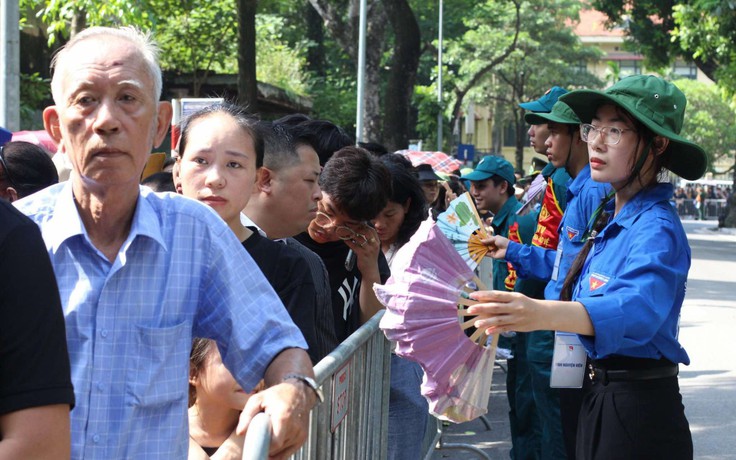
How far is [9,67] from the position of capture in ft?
28.7

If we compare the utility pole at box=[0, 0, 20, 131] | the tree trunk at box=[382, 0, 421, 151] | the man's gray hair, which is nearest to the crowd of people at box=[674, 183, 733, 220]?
the tree trunk at box=[382, 0, 421, 151]

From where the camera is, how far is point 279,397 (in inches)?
88.9

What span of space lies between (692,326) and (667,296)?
10.9m

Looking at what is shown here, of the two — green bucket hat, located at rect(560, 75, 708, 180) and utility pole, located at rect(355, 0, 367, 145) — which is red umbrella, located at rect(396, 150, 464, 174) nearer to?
utility pole, located at rect(355, 0, 367, 145)

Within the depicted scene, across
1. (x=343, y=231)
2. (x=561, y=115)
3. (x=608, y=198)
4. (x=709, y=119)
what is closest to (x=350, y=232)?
(x=343, y=231)

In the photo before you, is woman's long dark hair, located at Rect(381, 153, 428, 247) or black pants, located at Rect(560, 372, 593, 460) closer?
black pants, located at Rect(560, 372, 593, 460)

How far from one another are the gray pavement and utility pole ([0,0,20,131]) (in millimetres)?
4232

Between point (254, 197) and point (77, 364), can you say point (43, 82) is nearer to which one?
point (254, 197)

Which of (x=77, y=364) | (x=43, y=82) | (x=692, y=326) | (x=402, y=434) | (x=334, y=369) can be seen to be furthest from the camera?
(x=43, y=82)

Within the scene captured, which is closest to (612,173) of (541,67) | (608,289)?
(608,289)

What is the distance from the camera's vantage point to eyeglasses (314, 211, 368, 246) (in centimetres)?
454

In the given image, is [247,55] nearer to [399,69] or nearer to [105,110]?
[399,69]

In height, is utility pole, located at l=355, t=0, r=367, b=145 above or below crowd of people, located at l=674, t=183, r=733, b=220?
above

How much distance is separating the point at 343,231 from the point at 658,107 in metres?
1.40
